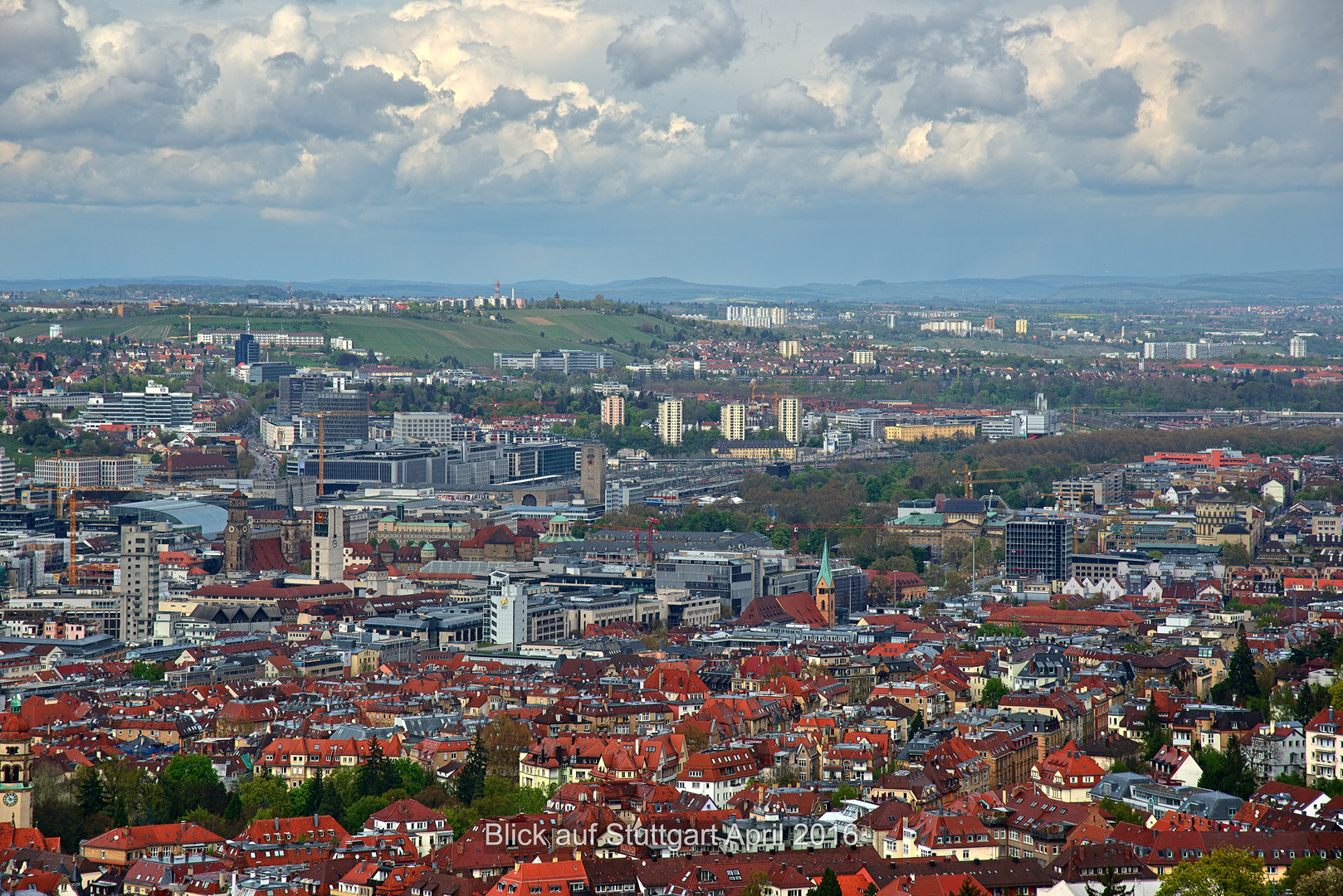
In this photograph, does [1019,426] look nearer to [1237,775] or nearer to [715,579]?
[715,579]

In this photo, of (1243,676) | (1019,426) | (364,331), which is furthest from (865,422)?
(1243,676)

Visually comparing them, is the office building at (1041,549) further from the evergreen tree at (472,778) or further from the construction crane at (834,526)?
the evergreen tree at (472,778)

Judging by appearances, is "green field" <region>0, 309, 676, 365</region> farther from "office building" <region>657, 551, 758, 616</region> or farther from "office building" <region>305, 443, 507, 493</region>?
"office building" <region>657, 551, 758, 616</region>

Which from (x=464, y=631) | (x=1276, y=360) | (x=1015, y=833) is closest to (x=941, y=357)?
(x=1276, y=360)

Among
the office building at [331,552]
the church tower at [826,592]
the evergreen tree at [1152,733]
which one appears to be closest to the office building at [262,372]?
the office building at [331,552]

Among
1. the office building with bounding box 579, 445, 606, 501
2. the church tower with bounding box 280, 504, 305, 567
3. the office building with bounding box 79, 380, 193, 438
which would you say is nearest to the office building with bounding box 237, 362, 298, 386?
the office building with bounding box 79, 380, 193, 438

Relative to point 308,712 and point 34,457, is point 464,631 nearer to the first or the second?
point 308,712
